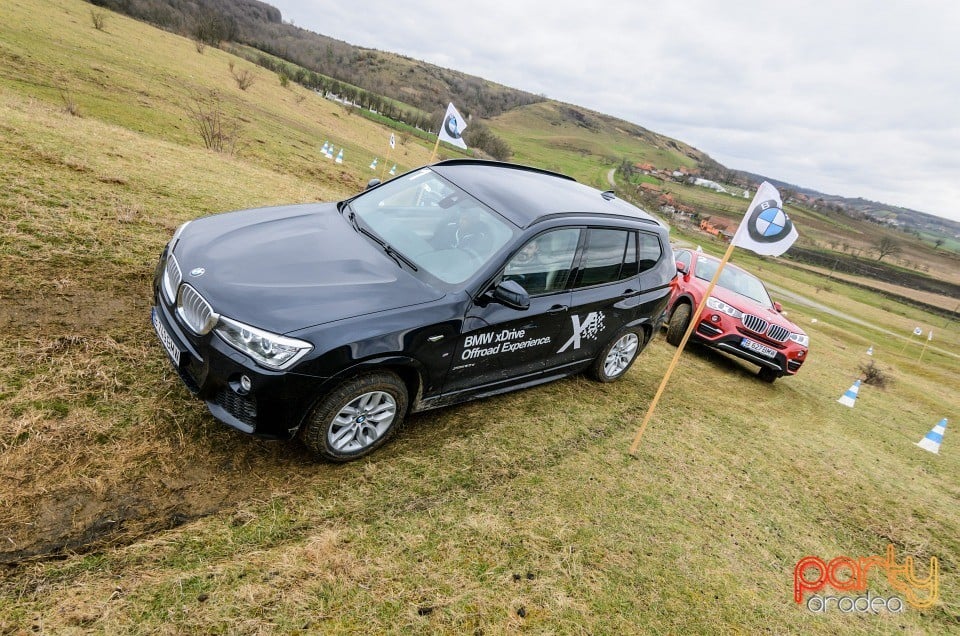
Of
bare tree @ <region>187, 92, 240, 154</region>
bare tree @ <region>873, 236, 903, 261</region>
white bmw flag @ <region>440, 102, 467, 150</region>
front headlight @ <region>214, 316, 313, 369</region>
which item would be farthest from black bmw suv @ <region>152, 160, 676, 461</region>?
bare tree @ <region>873, 236, 903, 261</region>

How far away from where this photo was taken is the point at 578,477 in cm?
379

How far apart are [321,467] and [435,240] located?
186 cm

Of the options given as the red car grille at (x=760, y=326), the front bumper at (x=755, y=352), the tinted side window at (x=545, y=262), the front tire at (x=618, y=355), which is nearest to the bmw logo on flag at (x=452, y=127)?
the front bumper at (x=755, y=352)

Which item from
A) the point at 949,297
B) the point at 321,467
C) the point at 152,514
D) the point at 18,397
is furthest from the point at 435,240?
the point at 949,297

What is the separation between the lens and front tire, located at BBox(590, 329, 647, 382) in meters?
5.13

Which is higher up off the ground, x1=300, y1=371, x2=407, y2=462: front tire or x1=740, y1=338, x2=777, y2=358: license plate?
x1=740, y1=338, x2=777, y2=358: license plate

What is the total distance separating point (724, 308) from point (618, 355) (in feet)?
9.61

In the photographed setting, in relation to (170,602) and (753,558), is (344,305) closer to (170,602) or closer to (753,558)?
(170,602)

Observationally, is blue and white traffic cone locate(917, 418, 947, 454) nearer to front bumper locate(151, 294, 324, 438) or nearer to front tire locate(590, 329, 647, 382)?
front tire locate(590, 329, 647, 382)

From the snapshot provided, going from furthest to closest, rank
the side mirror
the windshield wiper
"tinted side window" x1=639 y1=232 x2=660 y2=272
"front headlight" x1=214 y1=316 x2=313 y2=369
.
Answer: "tinted side window" x1=639 y1=232 x2=660 y2=272 < the windshield wiper < the side mirror < "front headlight" x1=214 y1=316 x2=313 y2=369

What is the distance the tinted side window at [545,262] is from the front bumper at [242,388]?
5.45 feet

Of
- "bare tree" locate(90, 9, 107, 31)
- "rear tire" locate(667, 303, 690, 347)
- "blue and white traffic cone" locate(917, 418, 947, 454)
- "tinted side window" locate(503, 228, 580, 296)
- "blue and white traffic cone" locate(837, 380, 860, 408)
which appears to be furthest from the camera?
"bare tree" locate(90, 9, 107, 31)

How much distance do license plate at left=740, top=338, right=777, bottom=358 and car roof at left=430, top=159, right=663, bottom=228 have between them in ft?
10.3

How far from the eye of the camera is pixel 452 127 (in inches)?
432
